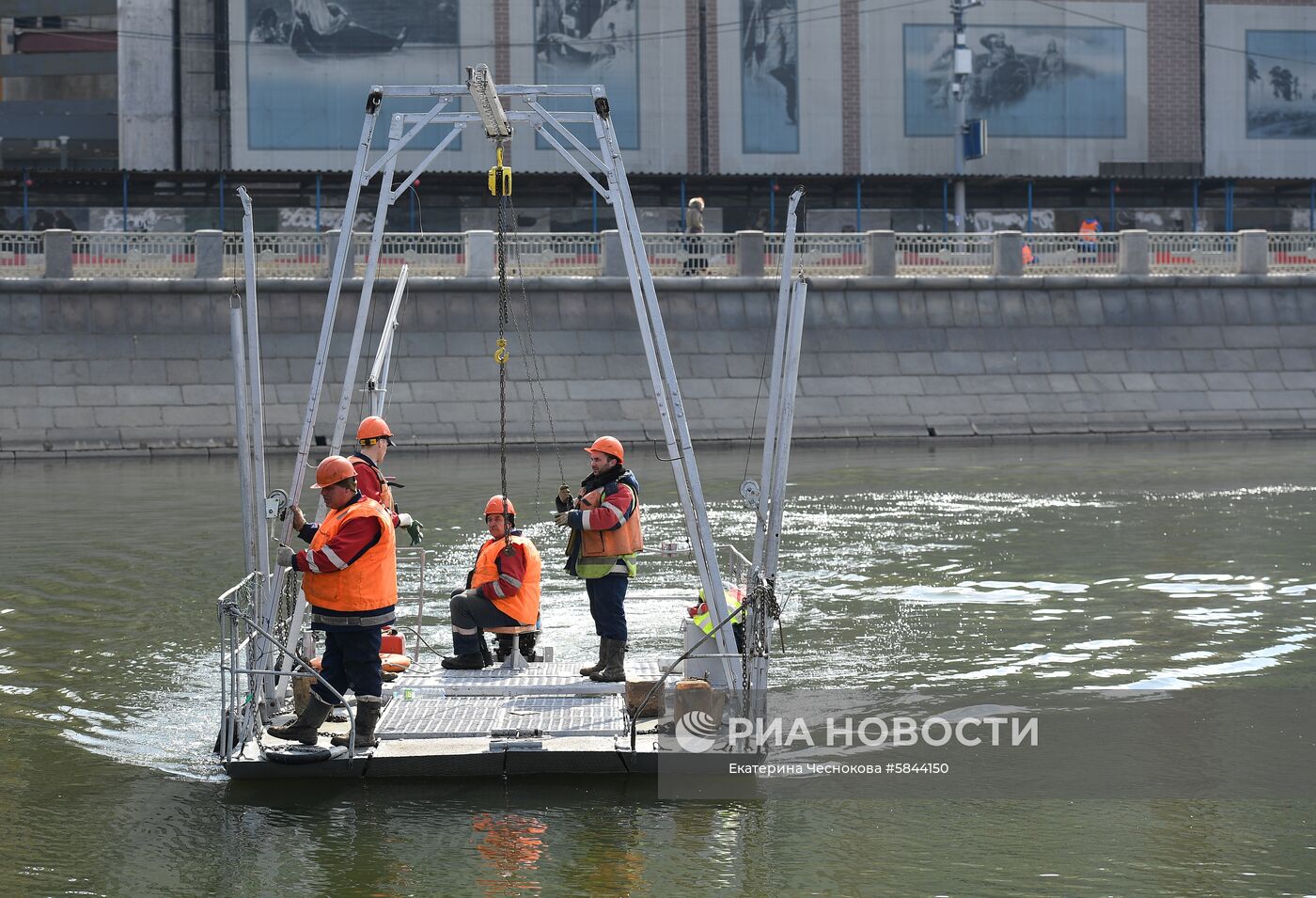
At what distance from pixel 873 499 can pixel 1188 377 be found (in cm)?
1345

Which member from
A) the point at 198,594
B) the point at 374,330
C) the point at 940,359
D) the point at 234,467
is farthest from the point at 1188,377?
the point at 198,594

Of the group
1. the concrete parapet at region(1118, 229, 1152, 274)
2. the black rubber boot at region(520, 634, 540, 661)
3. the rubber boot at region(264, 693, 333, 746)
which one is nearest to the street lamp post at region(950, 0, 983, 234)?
the concrete parapet at region(1118, 229, 1152, 274)

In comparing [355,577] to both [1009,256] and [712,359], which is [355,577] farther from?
[1009,256]

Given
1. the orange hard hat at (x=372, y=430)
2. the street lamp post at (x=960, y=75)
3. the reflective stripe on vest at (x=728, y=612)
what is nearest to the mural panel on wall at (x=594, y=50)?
the street lamp post at (x=960, y=75)

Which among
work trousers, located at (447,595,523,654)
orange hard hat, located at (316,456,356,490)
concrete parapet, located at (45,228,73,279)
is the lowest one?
work trousers, located at (447,595,523,654)

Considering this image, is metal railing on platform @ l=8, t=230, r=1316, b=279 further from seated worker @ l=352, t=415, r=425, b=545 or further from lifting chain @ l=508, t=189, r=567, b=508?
seated worker @ l=352, t=415, r=425, b=545

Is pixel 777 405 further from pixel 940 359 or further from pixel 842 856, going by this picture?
pixel 940 359

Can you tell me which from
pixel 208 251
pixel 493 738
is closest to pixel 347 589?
pixel 493 738

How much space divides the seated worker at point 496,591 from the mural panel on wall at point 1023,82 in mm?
39161

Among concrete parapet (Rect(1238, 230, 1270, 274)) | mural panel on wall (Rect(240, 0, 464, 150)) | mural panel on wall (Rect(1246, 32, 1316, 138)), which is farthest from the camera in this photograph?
mural panel on wall (Rect(1246, 32, 1316, 138))

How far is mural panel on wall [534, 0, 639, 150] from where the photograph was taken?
46.2 meters

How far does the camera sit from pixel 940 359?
33.1 m

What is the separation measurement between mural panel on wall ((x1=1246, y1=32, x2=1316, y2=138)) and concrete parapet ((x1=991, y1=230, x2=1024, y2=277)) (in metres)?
19.1

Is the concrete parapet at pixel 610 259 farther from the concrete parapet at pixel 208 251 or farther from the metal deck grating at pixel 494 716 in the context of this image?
the metal deck grating at pixel 494 716
